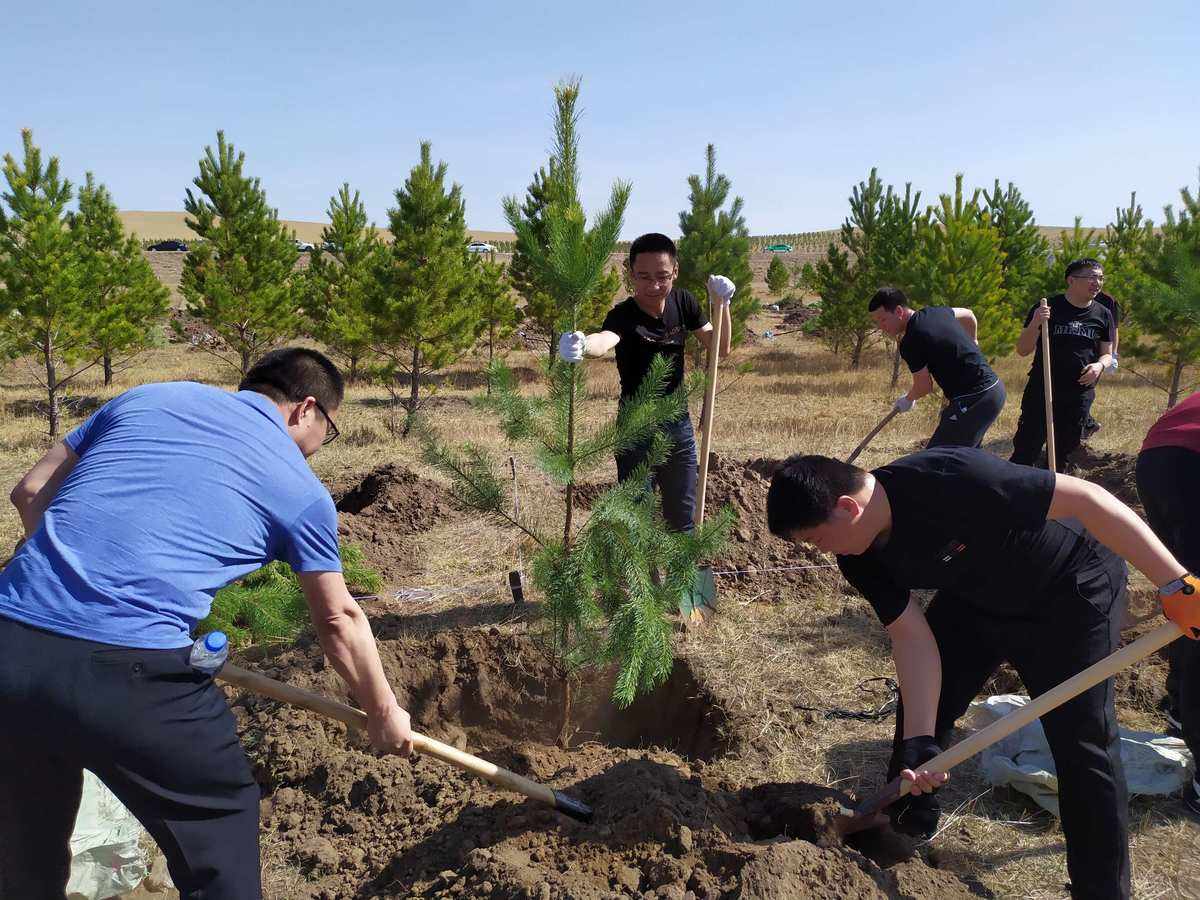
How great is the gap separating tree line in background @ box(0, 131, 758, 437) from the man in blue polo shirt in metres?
6.18

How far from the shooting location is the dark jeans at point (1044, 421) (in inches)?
238

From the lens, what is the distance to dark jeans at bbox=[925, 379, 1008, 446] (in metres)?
4.92

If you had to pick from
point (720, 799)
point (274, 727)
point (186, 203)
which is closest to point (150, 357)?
point (186, 203)

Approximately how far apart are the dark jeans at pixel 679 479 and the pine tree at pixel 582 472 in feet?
2.95

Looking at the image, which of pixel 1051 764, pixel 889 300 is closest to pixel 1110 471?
pixel 889 300

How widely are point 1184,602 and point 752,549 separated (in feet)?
11.8

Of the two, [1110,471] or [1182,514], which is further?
[1110,471]

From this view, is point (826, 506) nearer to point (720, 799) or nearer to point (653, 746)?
point (720, 799)

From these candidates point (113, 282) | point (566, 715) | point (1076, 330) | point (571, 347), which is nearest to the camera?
point (571, 347)

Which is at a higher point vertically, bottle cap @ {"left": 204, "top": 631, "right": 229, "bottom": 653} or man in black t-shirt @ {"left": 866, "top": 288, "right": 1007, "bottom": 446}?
man in black t-shirt @ {"left": 866, "top": 288, "right": 1007, "bottom": 446}

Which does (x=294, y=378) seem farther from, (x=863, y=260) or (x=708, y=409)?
(x=863, y=260)

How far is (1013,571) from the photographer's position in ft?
7.50

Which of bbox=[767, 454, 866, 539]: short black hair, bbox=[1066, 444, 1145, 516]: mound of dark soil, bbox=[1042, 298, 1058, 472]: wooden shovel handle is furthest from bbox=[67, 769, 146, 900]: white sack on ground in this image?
bbox=[1066, 444, 1145, 516]: mound of dark soil

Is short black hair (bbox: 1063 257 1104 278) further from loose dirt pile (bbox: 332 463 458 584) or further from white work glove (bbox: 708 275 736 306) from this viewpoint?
loose dirt pile (bbox: 332 463 458 584)
